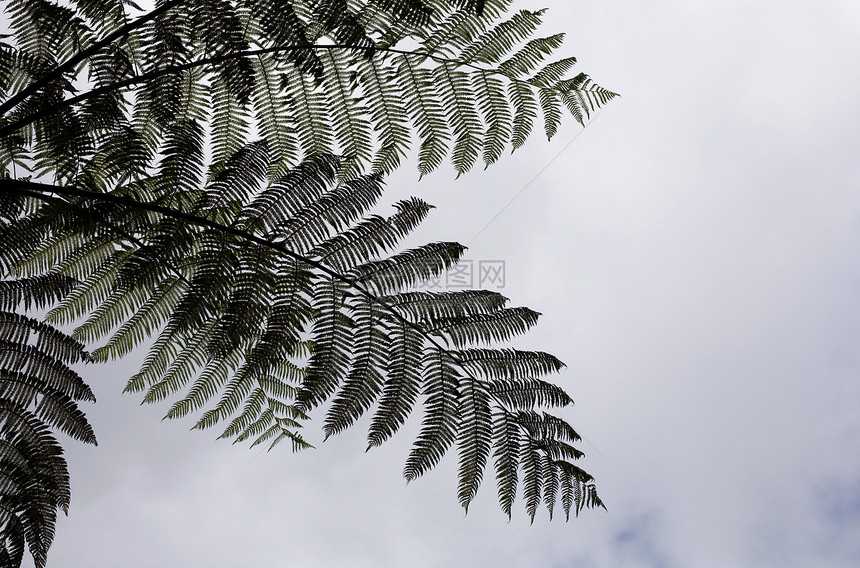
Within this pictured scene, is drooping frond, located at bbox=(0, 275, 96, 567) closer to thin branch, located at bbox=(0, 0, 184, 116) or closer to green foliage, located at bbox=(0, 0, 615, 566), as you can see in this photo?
green foliage, located at bbox=(0, 0, 615, 566)

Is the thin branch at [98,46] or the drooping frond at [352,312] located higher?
the thin branch at [98,46]

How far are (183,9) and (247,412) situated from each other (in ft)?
6.23

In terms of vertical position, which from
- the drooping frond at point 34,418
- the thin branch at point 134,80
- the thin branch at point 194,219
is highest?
the thin branch at point 134,80

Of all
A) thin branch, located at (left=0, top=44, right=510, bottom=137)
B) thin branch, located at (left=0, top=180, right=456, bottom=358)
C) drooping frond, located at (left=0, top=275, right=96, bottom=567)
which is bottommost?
drooping frond, located at (left=0, top=275, right=96, bottom=567)

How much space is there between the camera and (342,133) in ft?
6.78

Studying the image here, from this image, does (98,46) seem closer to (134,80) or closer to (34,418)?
(134,80)

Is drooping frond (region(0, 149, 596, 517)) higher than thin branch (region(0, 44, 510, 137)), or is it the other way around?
thin branch (region(0, 44, 510, 137))

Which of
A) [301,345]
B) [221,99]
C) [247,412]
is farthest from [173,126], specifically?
[247,412]

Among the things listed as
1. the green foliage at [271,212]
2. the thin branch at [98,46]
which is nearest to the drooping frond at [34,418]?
the green foliage at [271,212]

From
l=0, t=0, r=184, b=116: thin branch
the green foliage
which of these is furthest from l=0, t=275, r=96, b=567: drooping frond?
l=0, t=0, r=184, b=116: thin branch

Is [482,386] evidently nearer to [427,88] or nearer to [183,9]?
[427,88]

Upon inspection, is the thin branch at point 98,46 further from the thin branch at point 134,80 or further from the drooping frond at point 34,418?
the drooping frond at point 34,418

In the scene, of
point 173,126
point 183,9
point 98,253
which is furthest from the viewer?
point 98,253

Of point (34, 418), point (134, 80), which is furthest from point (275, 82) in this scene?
point (34, 418)
